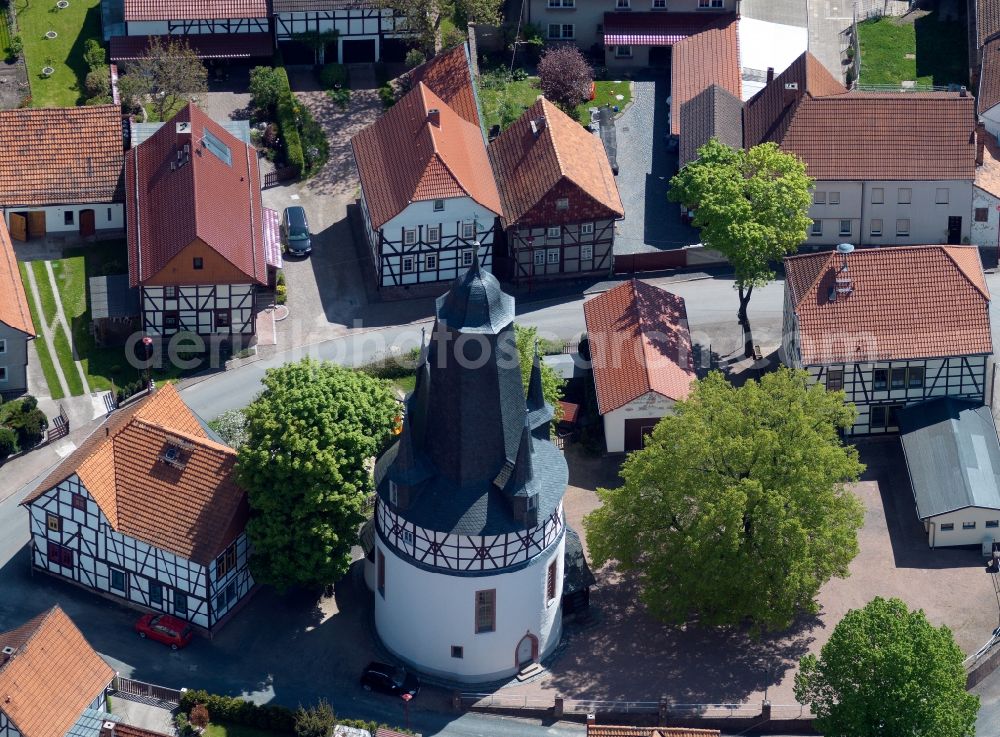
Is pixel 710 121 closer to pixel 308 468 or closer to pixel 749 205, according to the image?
pixel 749 205

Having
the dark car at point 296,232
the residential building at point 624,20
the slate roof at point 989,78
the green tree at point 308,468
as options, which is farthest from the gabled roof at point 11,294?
the slate roof at point 989,78

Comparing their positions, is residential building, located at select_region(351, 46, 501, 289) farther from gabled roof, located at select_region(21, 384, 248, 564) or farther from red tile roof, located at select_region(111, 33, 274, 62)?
gabled roof, located at select_region(21, 384, 248, 564)

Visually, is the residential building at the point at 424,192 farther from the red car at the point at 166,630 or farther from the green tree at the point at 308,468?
the red car at the point at 166,630

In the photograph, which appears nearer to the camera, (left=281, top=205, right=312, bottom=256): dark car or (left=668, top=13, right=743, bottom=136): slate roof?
(left=281, top=205, right=312, bottom=256): dark car

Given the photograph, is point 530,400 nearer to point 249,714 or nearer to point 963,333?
point 249,714

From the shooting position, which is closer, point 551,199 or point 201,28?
point 551,199

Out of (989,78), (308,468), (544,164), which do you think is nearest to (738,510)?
(308,468)

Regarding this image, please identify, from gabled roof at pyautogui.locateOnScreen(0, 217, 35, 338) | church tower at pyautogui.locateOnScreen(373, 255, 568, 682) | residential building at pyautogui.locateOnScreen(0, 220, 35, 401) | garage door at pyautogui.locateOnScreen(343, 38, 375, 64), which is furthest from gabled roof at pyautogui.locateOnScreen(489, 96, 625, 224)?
residential building at pyautogui.locateOnScreen(0, 220, 35, 401)
